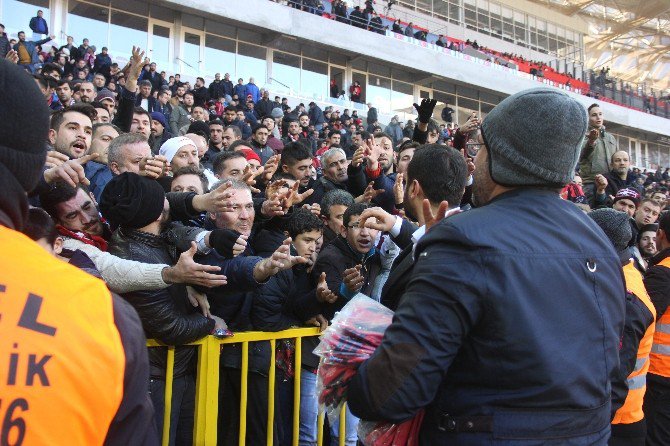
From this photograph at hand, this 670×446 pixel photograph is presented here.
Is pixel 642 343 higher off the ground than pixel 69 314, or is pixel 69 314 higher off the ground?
pixel 69 314

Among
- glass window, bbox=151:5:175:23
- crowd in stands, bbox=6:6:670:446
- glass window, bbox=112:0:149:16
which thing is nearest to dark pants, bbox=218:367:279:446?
crowd in stands, bbox=6:6:670:446

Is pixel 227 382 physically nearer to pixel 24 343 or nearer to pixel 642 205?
pixel 24 343

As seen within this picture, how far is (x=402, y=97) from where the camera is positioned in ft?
86.3

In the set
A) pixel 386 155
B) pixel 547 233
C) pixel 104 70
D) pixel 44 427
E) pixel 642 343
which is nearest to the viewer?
pixel 44 427

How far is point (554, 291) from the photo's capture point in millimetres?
1325

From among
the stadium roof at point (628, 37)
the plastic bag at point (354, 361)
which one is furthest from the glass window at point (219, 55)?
the stadium roof at point (628, 37)

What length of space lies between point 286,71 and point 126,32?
6.58 meters

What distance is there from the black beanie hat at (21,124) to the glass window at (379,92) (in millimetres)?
24713

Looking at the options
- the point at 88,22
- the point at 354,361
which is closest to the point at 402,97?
the point at 88,22

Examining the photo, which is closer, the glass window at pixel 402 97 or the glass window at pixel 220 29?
the glass window at pixel 220 29

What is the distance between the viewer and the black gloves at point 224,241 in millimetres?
2502

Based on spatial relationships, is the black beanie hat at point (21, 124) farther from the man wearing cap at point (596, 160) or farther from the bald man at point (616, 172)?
the bald man at point (616, 172)

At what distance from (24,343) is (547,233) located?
1.18 metres

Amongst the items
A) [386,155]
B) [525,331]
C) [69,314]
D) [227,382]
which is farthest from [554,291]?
[386,155]
